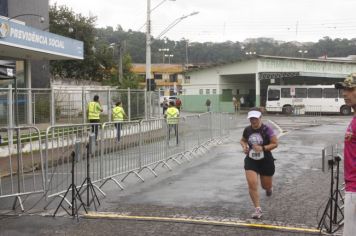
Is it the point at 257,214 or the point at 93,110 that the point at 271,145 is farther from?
the point at 93,110

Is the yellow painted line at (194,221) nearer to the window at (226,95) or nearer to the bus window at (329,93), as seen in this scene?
the bus window at (329,93)

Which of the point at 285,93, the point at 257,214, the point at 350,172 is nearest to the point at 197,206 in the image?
the point at 257,214

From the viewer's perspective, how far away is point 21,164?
891 centimetres

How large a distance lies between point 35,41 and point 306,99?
38.0 meters

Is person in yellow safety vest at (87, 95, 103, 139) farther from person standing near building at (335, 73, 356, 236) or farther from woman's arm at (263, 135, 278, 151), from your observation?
person standing near building at (335, 73, 356, 236)

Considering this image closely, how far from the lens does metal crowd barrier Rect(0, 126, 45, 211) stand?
859 centimetres

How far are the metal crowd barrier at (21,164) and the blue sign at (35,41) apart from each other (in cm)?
738

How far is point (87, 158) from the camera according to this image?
8.57 metres

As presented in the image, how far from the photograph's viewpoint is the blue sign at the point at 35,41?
16.6m

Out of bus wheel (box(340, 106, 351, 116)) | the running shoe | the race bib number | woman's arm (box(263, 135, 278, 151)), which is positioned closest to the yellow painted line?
the running shoe

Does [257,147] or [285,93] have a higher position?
[285,93]

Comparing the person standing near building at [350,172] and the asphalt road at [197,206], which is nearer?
the person standing near building at [350,172]

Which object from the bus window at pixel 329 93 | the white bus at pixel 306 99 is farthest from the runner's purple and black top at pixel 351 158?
the bus window at pixel 329 93

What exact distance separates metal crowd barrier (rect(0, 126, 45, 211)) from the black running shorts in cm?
324
